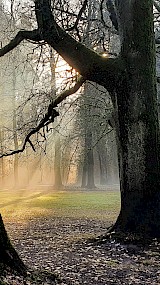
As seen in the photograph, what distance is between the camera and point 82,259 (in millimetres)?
7195

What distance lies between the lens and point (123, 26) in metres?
8.82

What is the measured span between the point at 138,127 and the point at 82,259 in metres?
2.79

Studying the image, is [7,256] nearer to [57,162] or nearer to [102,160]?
[57,162]

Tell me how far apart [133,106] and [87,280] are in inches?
151

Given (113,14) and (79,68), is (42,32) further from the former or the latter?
(113,14)

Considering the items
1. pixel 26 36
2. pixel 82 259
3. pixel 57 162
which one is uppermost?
pixel 26 36

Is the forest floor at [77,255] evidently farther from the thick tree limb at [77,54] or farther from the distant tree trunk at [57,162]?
the distant tree trunk at [57,162]

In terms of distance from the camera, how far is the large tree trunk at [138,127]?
330 inches

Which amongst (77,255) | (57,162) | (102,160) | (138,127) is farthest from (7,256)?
(102,160)

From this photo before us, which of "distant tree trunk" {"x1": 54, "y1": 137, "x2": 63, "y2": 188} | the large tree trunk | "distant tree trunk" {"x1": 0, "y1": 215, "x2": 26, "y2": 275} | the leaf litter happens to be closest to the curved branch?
the large tree trunk

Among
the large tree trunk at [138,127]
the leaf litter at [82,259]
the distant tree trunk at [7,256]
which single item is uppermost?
the large tree trunk at [138,127]

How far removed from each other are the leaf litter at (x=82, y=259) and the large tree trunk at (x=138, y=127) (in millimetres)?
559

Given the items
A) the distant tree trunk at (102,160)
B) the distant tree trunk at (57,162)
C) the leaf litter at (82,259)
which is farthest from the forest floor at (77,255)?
the distant tree trunk at (102,160)

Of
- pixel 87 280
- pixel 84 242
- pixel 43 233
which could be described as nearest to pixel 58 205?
pixel 43 233
